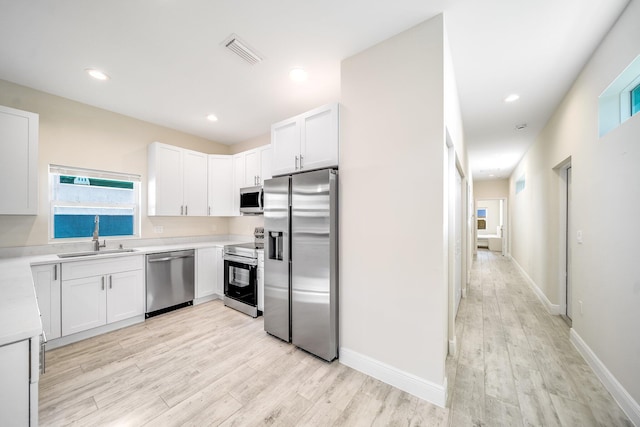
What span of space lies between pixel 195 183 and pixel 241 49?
8.49 feet

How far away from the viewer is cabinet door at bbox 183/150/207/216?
3.96 meters

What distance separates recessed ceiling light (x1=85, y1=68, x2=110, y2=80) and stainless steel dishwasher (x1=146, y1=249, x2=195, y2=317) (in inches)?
84.7

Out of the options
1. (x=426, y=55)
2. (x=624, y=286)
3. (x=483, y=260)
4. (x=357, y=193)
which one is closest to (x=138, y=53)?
(x=357, y=193)

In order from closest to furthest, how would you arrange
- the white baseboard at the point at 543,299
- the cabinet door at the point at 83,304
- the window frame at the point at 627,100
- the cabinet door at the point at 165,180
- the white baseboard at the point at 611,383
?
the white baseboard at the point at 611,383, the window frame at the point at 627,100, the cabinet door at the point at 83,304, the white baseboard at the point at 543,299, the cabinet door at the point at 165,180

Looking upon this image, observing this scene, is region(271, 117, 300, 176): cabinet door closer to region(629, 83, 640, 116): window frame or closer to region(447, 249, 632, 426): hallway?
region(447, 249, 632, 426): hallway

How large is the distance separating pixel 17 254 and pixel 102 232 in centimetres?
78

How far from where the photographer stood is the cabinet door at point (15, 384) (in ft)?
2.87

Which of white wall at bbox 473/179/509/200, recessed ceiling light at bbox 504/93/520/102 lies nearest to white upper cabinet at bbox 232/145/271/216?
recessed ceiling light at bbox 504/93/520/102

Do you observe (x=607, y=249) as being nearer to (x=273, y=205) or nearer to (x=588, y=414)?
(x=588, y=414)

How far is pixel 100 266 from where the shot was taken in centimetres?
281

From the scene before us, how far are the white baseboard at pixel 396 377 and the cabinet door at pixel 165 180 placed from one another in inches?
130

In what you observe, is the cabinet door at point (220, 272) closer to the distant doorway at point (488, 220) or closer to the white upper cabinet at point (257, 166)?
the white upper cabinet at point (257, 166)

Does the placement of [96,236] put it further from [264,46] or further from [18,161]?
[264,46]

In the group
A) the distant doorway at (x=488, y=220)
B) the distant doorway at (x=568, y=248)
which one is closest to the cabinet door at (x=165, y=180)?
the distant doorway at (x=568, y=248)
